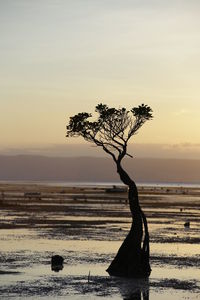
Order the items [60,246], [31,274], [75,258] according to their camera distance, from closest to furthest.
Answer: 1. [31,274]
2. [75,258]
3. [60,246]

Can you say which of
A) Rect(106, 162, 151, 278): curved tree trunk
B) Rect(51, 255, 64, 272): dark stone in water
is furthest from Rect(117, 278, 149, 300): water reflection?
Rect(51, 255, 64, 272): dark stone in water

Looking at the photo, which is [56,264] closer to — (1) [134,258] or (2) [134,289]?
(1) [134,258]

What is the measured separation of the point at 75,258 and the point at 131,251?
722cm

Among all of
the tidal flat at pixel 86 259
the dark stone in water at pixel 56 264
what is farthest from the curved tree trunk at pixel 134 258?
the dark stone in water at pixel 56 264

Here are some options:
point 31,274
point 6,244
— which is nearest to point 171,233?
point 6,244

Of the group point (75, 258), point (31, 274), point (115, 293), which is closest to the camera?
point (115, 293)

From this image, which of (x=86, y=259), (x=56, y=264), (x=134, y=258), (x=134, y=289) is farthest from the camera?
(x=86, y=259)

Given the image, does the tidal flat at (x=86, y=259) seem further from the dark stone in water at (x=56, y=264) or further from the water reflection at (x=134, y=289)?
the dark stone in water at (x=56, y=264)

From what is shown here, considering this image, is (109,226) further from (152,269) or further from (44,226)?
(152,269)

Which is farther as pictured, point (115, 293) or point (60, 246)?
point (60, 246)

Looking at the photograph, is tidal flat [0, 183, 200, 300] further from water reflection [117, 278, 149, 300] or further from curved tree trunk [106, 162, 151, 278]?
curved tree trunk [106, 162, 151, 278]

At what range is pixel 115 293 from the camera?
112ft

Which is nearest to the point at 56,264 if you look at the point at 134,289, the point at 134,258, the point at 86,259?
the point at 86,259

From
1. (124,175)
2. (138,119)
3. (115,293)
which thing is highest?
(138,119)
